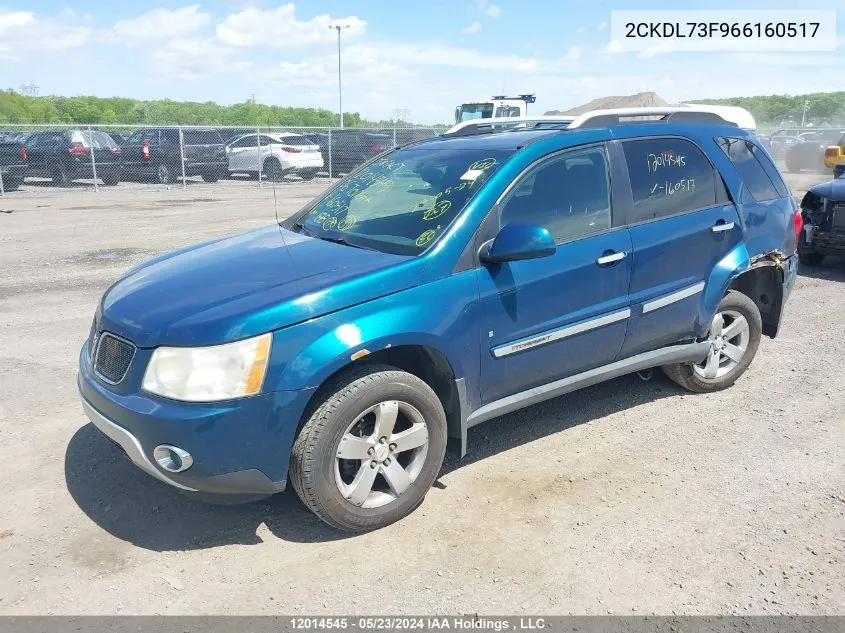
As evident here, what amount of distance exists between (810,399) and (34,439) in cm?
514

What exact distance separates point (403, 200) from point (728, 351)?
2638mm

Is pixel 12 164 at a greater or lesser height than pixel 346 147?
lesser

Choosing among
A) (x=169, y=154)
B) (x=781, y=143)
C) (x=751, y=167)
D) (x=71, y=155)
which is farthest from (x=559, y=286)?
(x=781, y=143)

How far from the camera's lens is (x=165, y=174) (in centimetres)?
2144

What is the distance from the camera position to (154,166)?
69.6 ft

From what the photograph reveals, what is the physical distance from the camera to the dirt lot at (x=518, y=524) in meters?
2.89

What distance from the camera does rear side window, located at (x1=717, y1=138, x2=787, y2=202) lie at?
4.88m

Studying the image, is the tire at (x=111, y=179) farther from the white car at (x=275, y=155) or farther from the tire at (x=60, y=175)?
the white car at (x=275, y=155)

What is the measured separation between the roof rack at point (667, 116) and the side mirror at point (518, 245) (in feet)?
3.55

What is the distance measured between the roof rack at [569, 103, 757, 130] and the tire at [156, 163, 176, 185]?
19.2 m

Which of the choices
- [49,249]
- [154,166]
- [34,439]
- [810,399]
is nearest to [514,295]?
[810,399]

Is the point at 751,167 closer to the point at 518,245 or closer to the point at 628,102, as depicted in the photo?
the point at 518,245

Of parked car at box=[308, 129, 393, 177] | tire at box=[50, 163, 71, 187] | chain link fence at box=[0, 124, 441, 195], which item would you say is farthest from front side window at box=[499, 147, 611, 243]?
parked car at box=[308, 129, 393, 177]

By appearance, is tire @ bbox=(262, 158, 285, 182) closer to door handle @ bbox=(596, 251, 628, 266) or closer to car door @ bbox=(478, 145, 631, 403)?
car door @ bbox=(478, 145, 631, 403)
